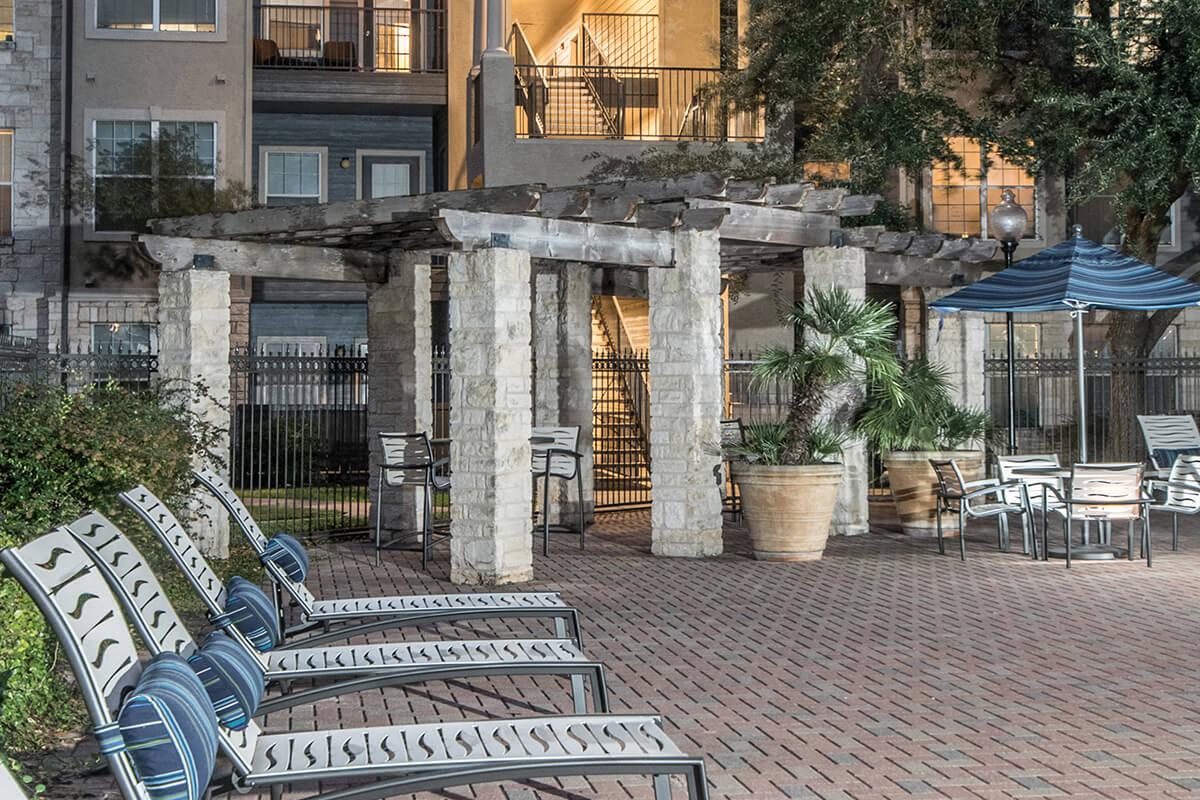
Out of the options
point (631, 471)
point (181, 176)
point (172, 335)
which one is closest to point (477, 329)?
point (172, 335)

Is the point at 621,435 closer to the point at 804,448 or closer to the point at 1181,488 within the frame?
the point at 804,448

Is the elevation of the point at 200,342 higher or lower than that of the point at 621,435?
higher

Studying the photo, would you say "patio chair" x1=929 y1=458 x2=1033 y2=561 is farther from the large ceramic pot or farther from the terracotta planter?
the large ceramic pot

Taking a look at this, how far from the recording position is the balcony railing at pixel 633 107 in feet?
72.6

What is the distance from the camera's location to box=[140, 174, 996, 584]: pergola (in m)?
11.8

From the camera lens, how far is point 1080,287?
13.3 m

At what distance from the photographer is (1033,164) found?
Result: 20516 mm

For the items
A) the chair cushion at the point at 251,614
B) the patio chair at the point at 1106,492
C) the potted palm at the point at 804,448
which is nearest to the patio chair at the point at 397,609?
the chair cushion at the point at 251,614

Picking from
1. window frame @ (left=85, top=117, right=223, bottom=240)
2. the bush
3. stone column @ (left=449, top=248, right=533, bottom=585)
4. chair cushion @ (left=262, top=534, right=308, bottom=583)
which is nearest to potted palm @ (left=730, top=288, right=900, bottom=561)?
stone column @ (left=449, top=248, right=533, bottom=585)

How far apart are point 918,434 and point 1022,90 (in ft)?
27.2

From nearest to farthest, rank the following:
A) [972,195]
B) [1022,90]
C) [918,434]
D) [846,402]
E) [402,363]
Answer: [918,434] < [846,402] < [402,363] < [1022,90] < [972,195]

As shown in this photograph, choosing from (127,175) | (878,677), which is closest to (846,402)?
(878,677)

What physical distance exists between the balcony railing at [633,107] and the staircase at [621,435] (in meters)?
3.55

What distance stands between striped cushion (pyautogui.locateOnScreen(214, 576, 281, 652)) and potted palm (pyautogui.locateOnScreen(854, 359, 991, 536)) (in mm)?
9172
